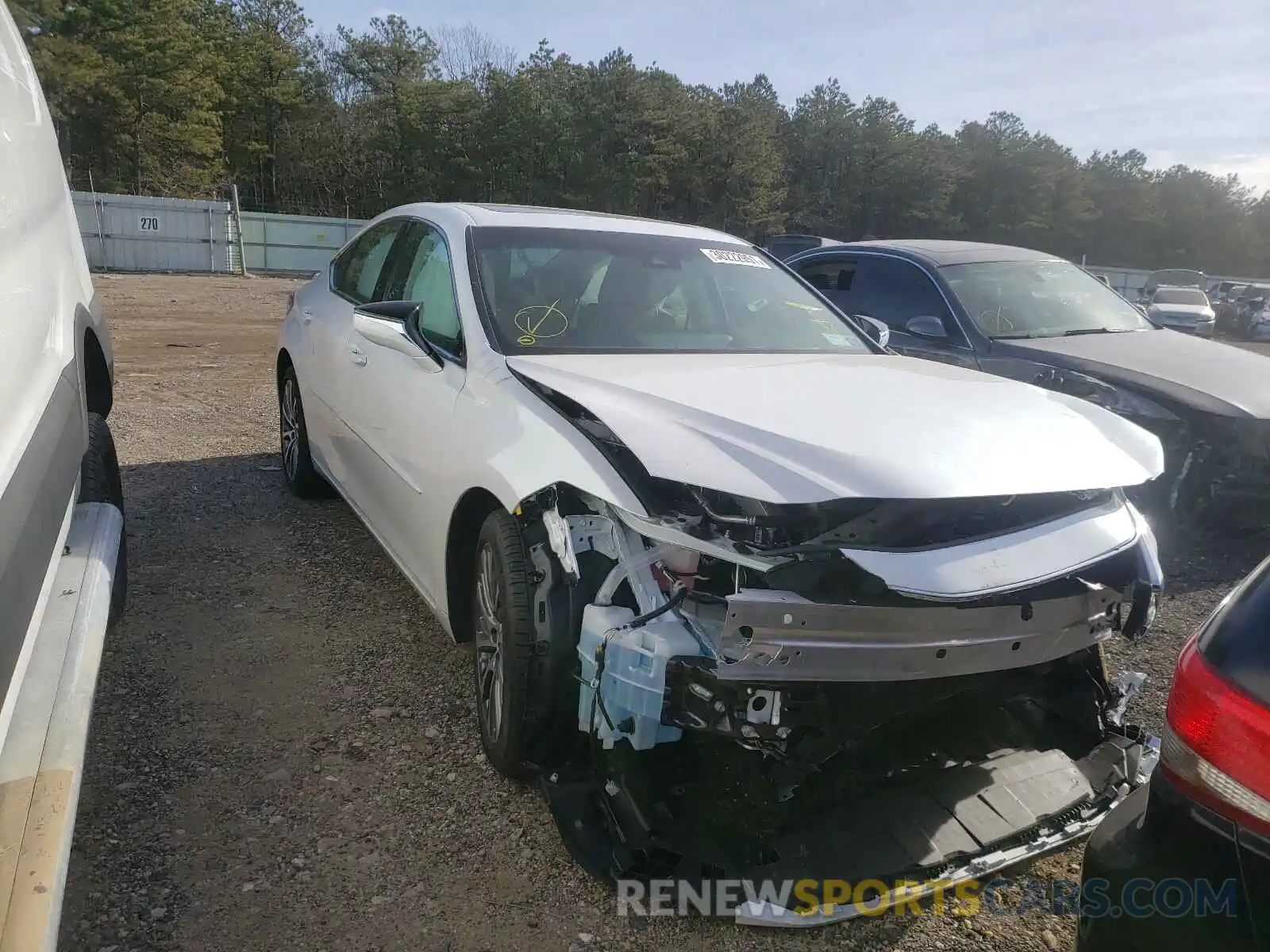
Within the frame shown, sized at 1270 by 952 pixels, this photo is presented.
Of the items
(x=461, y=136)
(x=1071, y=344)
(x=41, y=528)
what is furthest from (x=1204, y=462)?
(x=461, y=136)

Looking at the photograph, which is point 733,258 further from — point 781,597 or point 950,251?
point 950,251

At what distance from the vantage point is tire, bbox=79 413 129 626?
3.29 meters

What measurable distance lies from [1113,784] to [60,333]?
3561mm

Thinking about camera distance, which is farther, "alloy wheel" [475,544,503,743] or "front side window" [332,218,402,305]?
"front side window" [332,218,402,305]

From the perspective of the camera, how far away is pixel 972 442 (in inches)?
94.1

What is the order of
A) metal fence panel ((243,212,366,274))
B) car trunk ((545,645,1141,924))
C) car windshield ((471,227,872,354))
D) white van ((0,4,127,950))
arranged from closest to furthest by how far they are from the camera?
white van ((0,4,127,950)) < car trunk ((545,645,1141,924)) < car windshield ((471,227,872,354)) < metal fence panel ((243,212,366,274))

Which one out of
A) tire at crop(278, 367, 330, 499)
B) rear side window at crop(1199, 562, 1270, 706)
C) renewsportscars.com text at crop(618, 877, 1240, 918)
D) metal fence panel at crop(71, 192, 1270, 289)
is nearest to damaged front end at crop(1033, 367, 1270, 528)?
renewsportscars.com text at crop(618, 877, 1240, 918)

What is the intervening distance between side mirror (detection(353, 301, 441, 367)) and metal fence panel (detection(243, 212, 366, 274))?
2488cm

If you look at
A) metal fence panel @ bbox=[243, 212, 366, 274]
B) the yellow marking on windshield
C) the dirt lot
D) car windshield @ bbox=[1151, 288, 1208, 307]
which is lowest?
metal fence panel @ bbox=[243, 212, 366, 274]

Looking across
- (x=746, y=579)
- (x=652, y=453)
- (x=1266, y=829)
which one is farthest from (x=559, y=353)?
(x=1266, y=829)

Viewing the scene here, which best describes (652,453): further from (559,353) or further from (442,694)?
(442,694)

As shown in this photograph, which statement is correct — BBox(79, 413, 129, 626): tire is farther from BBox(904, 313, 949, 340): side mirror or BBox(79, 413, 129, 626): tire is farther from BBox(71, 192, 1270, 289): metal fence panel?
BBox(71, 192, 1270, 289): metal fence panel

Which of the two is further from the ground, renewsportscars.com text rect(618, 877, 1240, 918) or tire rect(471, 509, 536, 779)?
tire rect(471, 509, 536, 779)

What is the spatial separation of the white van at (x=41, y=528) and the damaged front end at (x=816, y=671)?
114 cm
